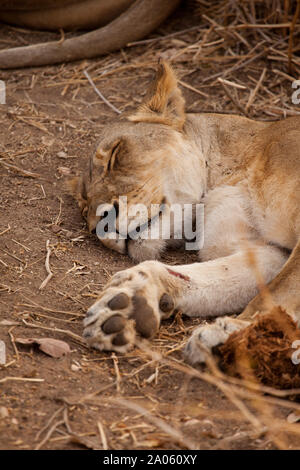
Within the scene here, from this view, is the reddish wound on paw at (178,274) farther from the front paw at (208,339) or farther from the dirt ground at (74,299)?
the front paw at (208,339)

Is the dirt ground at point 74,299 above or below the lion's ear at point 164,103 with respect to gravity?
below

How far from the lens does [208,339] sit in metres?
2.60

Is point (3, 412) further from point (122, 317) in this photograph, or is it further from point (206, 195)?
point (206, 195)

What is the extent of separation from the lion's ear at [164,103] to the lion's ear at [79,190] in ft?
1.48

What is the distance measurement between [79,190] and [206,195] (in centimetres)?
73

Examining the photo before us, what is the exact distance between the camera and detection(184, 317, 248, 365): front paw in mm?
2582

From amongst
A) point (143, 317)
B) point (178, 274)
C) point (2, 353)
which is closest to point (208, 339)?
point (143, 317)

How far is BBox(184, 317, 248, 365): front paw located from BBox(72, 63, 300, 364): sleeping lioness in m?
0.16

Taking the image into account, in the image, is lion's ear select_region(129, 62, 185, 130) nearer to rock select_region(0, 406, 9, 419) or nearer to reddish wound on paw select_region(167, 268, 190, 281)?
reddish wound on paw select_region(167, 268, 190, 281)

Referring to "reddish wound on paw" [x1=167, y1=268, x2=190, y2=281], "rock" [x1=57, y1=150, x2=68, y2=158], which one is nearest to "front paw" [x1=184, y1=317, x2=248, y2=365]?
"reddish wound on paw" [x1=167, y1=268, x2=190, y2=281]

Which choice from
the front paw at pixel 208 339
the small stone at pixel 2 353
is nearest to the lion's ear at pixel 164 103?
the front paw at pixel 208 339

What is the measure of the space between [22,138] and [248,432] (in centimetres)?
309

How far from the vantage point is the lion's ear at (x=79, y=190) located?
382 centimetres

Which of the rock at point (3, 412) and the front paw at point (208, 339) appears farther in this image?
the front paw at point (208, 339)
